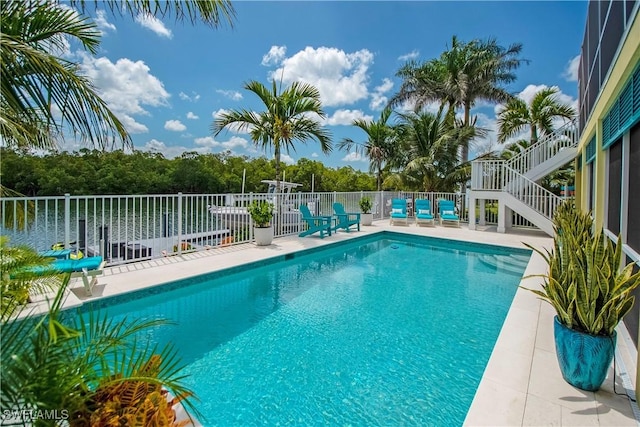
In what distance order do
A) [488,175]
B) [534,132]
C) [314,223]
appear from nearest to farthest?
[314,223] < [488,175] < [534,132]

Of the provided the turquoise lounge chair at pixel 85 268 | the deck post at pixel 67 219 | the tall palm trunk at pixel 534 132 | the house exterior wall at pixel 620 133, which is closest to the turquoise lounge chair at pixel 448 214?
the tall palm trunk at pixel 534 132

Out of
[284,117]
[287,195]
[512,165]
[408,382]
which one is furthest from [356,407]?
[512,165]

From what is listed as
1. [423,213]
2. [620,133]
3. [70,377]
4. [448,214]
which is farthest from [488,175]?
[70,377]

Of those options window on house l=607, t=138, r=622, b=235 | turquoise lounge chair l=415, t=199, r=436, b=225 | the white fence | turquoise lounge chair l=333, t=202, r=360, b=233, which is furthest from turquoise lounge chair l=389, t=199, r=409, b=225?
window on house l=607, t=138, r=622, b=235

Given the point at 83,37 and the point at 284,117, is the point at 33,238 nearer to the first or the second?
the point at 83,37

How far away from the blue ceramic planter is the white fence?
5574 millimetres

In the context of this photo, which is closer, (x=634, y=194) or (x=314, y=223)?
(x=634, y=194)

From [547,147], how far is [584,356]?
10673mm

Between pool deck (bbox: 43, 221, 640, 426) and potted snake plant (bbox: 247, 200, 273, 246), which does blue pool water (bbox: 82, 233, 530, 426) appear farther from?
potted snake plant (bbox: 247, 200, 273, 246)

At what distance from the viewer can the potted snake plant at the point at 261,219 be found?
7.79 m

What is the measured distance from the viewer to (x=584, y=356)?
222cm

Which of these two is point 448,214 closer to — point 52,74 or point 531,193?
point 531,193

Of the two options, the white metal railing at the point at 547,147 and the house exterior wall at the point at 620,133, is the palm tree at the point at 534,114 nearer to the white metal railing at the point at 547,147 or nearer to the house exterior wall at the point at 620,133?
the white metal railing at the point at 547,147

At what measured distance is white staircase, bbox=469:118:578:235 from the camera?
9688 mm
